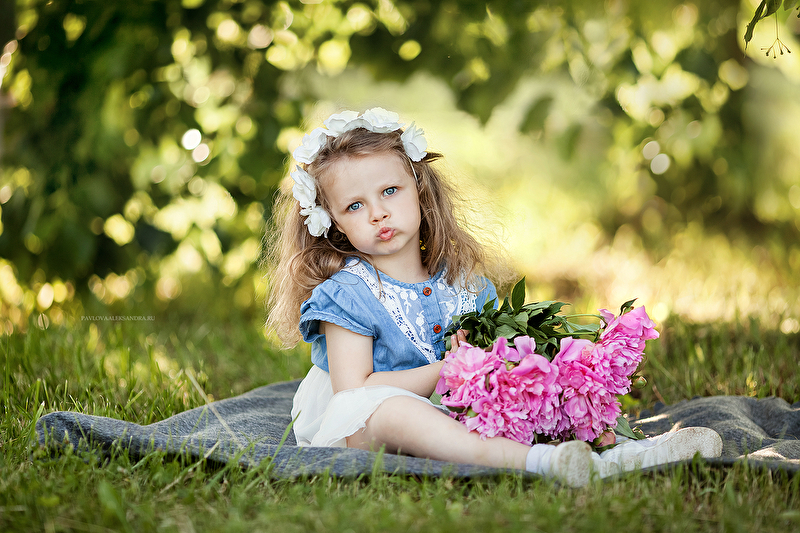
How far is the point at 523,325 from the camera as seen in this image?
1540 mm

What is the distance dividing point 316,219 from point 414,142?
335 millimetres

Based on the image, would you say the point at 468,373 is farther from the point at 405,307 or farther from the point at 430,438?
the point at 405,307

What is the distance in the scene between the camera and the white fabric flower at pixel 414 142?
5.96 feet

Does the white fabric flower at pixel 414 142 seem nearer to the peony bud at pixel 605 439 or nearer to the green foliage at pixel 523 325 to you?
the green foliage at pixel 523 325

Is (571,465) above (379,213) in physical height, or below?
→ below

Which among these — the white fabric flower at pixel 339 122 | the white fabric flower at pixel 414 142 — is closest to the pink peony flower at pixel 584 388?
the white fabric flower at pixel 414 142

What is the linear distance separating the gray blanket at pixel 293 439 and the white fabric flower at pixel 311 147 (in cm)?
69

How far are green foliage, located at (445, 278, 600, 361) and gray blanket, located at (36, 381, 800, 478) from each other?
12.8 inches

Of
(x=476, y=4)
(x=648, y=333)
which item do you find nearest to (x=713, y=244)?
(x=476, y=4)

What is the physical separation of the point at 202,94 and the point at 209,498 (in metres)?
2.47

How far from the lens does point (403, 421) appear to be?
1.47 meters

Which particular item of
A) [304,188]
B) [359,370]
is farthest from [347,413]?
[304,188]

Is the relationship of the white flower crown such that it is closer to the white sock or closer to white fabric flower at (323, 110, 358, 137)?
white fabric flower at (323, 110, 358, 137)

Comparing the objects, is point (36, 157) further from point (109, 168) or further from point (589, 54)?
point (589, 54)
